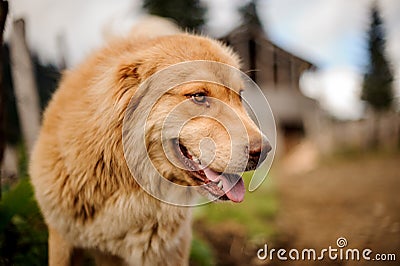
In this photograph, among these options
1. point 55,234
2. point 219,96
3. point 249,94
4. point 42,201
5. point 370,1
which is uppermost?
point 370,1

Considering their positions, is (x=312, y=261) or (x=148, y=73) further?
(x=312, y=261)

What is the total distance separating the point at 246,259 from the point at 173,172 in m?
2.73

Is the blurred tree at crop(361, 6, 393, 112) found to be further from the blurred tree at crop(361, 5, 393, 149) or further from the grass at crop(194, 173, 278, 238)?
the grass at crop(194, 173, 278, 238)

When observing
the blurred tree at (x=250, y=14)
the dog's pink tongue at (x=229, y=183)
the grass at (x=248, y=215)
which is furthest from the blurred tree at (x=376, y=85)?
the dog's pink tongue at (x=229, y=183)

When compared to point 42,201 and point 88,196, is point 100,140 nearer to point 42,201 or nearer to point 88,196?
point 88,196

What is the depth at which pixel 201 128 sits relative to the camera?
7.78ft

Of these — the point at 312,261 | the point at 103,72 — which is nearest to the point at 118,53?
the point at 103,72

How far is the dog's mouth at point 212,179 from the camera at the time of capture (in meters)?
2.38

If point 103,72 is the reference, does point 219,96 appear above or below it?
below

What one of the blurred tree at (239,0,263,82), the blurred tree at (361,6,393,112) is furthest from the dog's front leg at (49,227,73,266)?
the blurred tree at (361,6,393,112)

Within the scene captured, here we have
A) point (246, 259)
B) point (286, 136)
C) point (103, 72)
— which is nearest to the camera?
point (103, 72)

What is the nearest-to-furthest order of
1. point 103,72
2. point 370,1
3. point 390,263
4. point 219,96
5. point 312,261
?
point 219,96
point 103,72
point 390,263
point 312,261
point 370,1

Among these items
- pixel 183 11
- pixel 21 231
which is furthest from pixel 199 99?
pixel 183 11

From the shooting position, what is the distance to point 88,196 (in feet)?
8.38
